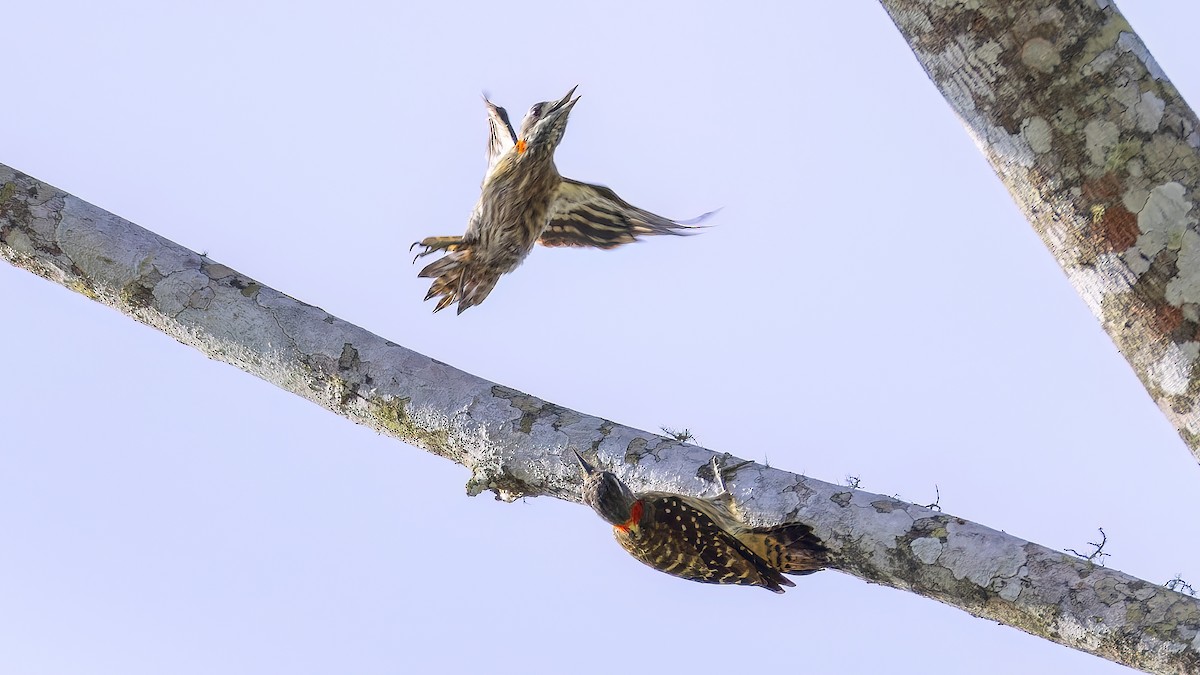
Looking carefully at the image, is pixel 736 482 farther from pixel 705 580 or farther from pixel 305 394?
pixel 305 394

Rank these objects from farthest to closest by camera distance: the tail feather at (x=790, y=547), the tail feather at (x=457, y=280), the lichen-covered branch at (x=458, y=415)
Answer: the tail feather at (x=457, y=280)
the tail feather at (x=790, y=547)
the lichen-covered branch at (x=458, y=415)

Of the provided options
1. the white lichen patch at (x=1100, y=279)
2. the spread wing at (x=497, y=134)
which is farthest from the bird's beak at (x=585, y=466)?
the spread wing at (x=497, y=134)

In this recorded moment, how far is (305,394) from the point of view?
435 cm

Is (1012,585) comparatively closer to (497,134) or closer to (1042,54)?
(1042,54)

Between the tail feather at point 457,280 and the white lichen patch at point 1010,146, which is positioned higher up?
the tail feather at point 457,280

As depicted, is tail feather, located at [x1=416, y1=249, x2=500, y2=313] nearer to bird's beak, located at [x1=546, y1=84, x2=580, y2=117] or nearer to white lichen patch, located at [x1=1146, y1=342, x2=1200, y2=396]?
bird's beak, located at [x1=546, y1=84, x2=580, y2=117]

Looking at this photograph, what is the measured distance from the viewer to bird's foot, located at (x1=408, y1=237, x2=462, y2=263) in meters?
6.45

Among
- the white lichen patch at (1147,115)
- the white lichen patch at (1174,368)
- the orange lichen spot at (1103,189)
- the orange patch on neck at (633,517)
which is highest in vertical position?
the white lichen patch at (1147,115)

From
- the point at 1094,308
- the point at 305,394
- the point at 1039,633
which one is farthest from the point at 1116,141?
the point at 305,394

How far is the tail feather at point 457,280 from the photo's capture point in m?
6.36

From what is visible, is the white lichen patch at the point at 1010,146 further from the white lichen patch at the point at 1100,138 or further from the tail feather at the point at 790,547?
the tail feather at the point at 790,547

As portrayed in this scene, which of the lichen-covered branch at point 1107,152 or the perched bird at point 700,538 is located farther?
the perched bird at point 700,538

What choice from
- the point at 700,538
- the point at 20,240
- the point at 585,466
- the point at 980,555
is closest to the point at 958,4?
the point at 980,555

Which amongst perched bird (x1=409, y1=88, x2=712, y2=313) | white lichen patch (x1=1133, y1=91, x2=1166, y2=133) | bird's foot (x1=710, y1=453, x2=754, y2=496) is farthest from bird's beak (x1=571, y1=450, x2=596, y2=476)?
perched bird (x1=409, y1=88, x2=712, y2=313)
